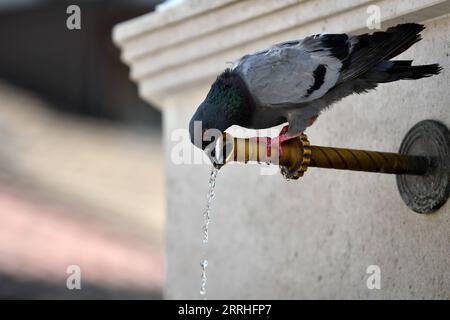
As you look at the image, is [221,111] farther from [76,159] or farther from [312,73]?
[76,159]

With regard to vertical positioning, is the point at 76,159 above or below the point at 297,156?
above

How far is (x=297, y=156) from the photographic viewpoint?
2096mm

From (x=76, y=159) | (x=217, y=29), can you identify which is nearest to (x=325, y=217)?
(x=217, y=29)

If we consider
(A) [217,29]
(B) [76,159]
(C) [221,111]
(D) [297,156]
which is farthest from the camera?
(B) [76,159]

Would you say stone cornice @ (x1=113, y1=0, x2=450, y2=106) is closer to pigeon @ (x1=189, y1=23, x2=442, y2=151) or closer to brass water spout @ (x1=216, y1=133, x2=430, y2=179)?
pigeon @ (x1=189, y1=23, x2=442, y2=151)

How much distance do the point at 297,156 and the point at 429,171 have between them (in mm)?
375

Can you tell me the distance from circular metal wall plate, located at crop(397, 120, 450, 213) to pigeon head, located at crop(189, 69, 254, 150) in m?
0.44

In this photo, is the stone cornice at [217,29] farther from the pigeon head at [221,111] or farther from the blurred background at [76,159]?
the blurred background at [76,159]

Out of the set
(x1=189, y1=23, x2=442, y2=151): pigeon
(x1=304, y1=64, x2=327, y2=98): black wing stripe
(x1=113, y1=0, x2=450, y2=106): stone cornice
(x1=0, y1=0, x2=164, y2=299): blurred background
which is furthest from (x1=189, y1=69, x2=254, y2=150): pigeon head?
(x1=0, y1=0, x2=164, y2=299): blurred background

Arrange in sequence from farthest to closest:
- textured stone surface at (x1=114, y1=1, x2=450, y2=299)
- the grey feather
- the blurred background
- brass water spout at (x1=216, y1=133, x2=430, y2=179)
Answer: the blurred background, textured stone surface at (x1=114, y1=1, x2=450, y2=299), the grey feather, brass water spout at (x1=216, y1=133, x2=430, y2=179)

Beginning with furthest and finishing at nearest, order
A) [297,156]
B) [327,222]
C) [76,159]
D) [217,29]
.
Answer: [76,159] < [217,29] < [327,222] < [297,156]

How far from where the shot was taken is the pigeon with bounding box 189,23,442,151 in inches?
85.7

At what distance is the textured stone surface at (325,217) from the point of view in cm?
232
